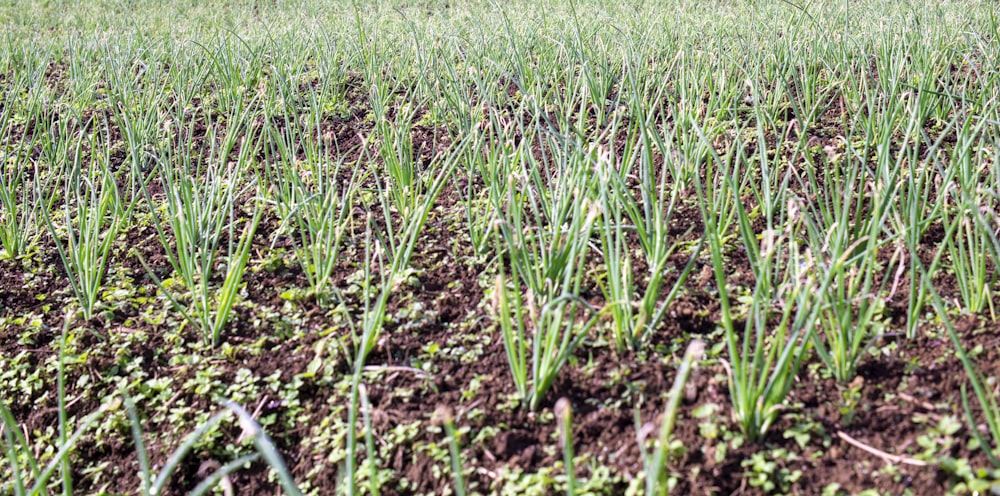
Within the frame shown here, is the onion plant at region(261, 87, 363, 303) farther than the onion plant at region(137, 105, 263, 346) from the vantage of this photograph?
Yes

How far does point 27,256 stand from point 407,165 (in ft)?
3.93

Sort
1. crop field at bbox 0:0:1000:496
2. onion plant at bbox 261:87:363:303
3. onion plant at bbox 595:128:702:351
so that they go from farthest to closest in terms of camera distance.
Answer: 1. onion plant at bbox 261:87:363:303
2. onion plant at bbox 595:128:702:351
3. crop field at bbox 0:0:1000:496

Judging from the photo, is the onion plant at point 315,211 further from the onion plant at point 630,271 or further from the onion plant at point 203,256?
the onion plant at point 630,271

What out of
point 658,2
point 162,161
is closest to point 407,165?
point 162,161

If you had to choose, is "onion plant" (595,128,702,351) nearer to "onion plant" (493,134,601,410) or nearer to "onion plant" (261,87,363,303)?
"onion plant" (493,134,601,410)

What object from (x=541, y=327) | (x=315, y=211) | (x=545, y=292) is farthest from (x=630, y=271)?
(x=315, y=211)

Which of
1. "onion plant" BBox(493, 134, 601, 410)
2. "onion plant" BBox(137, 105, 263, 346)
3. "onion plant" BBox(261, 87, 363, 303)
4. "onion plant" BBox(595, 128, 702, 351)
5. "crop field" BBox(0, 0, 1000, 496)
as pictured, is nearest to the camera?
"crop field" BBox(0, 0, 1000, 496)

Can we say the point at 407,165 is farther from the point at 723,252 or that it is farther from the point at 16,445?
the point at 16,445

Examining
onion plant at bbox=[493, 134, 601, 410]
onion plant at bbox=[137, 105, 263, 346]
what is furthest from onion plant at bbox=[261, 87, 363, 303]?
onion plant at bbox=[493, 134, 601, 410]

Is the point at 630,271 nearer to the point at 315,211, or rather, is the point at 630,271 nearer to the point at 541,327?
the point at 541,327

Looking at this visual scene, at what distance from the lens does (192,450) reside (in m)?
1.76

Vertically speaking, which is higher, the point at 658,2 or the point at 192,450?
the point at 658,2

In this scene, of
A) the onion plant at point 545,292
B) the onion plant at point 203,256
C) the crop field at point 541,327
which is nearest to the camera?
the crop field at point 541,327

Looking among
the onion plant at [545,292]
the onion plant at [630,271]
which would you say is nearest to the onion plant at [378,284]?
the onion plant at [545,292]
